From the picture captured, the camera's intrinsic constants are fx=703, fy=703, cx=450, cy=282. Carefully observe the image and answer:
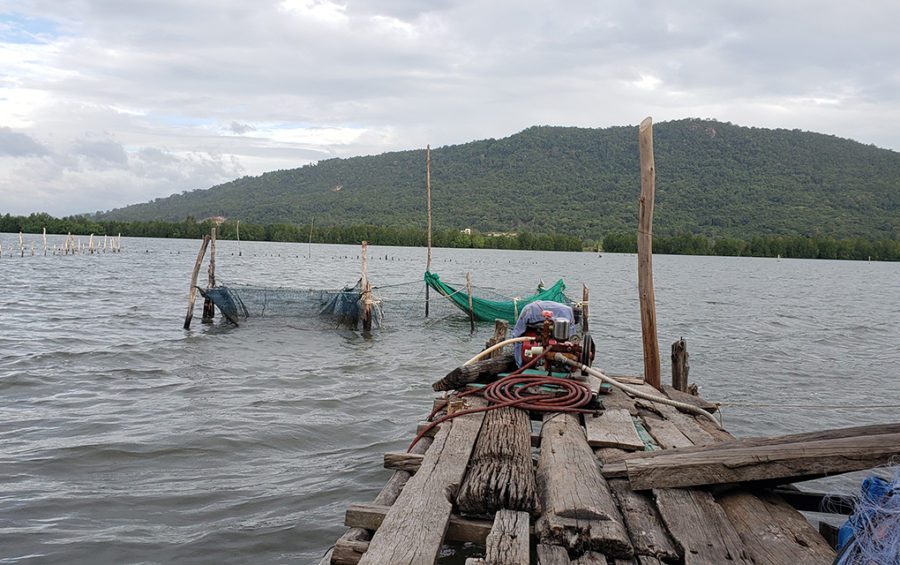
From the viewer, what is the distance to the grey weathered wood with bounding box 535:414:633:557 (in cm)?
326

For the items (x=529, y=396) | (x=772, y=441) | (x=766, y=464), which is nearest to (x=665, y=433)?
(x=529, y=396)

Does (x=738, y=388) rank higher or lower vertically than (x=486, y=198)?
lower

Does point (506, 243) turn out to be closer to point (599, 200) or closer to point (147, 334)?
point (599, 200)

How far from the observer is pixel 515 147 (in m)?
142

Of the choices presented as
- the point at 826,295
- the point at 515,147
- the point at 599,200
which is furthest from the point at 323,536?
the point at 515,147

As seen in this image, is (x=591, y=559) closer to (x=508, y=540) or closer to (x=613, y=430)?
(x=508, y=540)

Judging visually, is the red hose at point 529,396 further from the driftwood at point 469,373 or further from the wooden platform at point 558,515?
the wooden platform at point 558,515

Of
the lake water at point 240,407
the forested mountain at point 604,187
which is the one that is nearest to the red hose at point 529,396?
the lake water at point 240,407

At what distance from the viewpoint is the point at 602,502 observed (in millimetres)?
3711

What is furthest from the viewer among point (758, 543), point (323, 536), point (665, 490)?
point (323, 536)

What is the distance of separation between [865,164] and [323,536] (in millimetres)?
124505

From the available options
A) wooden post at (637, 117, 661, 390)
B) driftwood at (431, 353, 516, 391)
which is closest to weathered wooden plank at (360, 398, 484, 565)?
driftwood at (431, 353, 516, 391)

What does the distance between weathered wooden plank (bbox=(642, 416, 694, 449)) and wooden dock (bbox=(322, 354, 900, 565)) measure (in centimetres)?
53

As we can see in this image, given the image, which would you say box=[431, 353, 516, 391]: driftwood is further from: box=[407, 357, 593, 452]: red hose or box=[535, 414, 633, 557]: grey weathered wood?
box=[535, 414, 633, 557]: grey weathered wood
